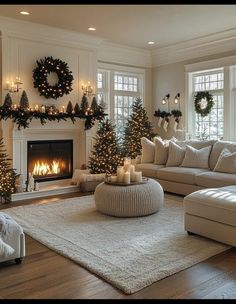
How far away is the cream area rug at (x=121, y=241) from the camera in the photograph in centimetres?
297

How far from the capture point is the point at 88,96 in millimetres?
7109

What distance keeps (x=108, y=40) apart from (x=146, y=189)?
162 inches

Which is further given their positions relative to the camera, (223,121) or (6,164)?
(223,121)

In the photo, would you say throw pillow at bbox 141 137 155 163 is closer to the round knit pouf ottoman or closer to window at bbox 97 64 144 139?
window at bbox 97 64 144 139

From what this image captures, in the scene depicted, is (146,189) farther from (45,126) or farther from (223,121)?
(223,121)

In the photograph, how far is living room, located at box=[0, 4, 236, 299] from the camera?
3.04 meters

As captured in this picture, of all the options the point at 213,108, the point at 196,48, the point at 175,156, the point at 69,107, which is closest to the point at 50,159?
the point at 69,107

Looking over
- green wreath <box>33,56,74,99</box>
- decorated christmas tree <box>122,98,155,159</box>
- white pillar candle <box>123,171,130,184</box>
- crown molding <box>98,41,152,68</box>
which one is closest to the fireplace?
green wreath <box>33,56,74,99</box>

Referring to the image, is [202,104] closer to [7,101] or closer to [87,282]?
[7,101]

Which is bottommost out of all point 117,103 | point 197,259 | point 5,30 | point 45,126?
point 197,259

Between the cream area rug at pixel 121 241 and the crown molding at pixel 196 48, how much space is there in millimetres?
3745

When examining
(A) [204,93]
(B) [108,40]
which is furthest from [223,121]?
(B) [108,40]

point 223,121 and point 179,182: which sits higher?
point 223,121

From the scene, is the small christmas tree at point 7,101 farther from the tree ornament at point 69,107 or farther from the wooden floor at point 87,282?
the wooden floor at point 87,282
